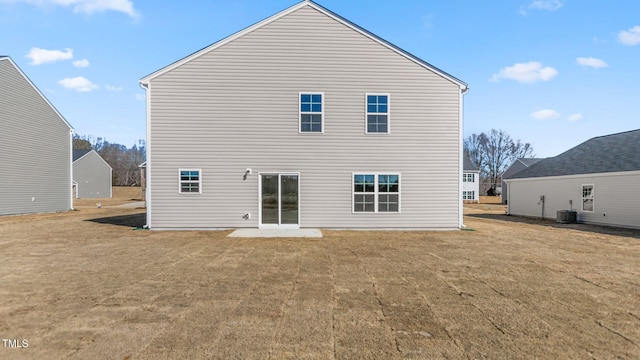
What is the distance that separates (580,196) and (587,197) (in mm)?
401

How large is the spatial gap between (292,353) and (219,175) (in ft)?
35.0

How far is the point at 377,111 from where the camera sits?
13.8 metres

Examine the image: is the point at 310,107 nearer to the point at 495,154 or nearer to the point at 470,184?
the point at 470,184

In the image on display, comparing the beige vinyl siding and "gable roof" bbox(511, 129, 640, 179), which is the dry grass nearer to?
the beige vinyl siding

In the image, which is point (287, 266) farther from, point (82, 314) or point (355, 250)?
point (82, 314)

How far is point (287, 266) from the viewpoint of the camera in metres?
7.73

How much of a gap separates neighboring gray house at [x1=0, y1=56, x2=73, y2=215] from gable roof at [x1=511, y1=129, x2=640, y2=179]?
32440mm

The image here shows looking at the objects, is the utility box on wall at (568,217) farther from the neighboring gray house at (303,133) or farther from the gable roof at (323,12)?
the gable roof at (323,12)

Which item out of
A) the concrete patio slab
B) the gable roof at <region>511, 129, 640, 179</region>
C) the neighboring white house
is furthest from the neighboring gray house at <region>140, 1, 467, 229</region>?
the neighboring white house

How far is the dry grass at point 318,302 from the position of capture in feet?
12.7

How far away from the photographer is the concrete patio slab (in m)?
12.1

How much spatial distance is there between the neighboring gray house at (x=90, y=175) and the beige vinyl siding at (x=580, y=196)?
49.0 metres

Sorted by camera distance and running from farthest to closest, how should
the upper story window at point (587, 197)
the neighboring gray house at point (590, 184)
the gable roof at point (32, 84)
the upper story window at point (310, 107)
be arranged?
the gable roof at point (32, 84) → the upper story window at point (587, 197) → the neighboring gray house at point (590, 184) → the upper story window at point (310, 107)

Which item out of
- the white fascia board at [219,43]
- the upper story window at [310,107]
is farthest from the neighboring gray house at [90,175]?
the upper story window at [310,107]
